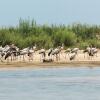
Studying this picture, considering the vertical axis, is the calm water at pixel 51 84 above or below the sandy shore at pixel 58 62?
below

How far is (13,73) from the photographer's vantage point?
26656mm

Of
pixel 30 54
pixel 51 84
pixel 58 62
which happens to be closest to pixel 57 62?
pixel 58 62

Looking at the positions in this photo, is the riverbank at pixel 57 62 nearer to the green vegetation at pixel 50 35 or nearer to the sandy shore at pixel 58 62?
the sandy shore at pixel 58 62

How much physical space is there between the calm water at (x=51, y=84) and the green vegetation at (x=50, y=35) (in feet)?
33.1

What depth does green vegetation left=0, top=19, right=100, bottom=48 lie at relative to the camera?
127 ft

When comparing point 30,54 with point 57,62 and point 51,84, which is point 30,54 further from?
point 51,84

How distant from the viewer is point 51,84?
870 inches

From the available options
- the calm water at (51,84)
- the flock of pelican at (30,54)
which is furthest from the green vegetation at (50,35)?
the calm water at (51,84)

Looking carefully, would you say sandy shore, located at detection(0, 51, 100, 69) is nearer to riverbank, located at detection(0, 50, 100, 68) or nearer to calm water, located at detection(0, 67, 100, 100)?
riverbank, located at detection(0, 50, 100, 68)

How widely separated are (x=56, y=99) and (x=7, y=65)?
39.9 feet

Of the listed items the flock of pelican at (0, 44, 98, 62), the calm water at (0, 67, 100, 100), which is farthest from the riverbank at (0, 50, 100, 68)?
the calm water at (0, 67, 100, 100)

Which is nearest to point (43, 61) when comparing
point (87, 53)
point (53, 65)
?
point (53, 65)

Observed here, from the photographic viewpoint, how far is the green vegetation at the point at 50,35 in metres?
38.7

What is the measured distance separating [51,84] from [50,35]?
1890 centimetres
